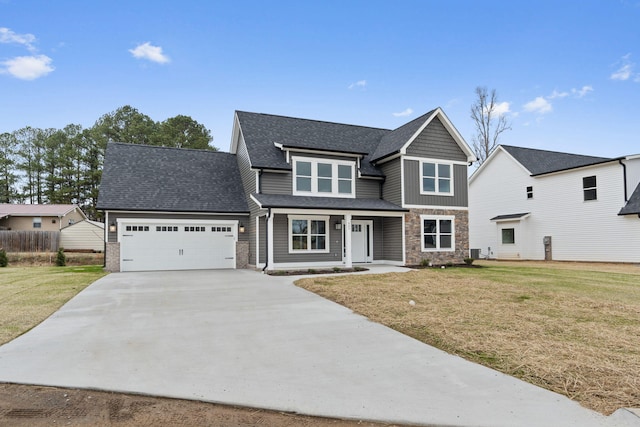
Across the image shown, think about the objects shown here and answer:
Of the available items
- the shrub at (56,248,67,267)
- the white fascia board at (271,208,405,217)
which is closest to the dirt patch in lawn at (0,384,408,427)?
the white fascia board at (271,208,405,217)

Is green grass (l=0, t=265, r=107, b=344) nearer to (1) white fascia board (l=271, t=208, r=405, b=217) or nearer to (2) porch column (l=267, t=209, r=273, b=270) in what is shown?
(2) porch column (l=267, t=209, r=273, b=270)

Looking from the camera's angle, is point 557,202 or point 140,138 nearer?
point 557,202

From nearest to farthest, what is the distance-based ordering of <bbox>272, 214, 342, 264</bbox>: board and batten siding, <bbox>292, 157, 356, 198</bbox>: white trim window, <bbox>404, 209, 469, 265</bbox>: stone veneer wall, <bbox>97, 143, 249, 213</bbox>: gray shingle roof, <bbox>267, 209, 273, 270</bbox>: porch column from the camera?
1. <bbox>267, 209, 273, 270</bbox>: porch column
2. <bbox>97, 143, 249, 213</bbox>: gray shingle roof
3. <bbox>272, 214, 342, 264</bbox>: board and batten siding
4. <bbox>292, 157, 356, 198</bbox>: white trim window
5. <bbox>404, 209, 469, 265</bbox>: stone veneer wall

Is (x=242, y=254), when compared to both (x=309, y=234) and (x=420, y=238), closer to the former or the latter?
(x=309, y=234)

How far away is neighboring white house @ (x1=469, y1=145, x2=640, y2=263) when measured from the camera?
18875 mm

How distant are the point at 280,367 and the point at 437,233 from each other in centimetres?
1510

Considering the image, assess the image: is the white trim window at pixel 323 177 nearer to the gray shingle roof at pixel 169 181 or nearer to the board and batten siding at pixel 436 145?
the gray shingle roof at pixel 169 181

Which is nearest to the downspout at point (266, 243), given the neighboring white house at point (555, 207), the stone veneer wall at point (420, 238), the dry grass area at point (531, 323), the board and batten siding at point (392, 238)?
the dry grass area at point (531, 323)

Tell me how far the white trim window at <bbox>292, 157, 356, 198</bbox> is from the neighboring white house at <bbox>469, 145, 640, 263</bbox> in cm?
1276

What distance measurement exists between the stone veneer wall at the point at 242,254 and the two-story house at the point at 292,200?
47 mm

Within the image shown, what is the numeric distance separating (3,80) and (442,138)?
2366 cm

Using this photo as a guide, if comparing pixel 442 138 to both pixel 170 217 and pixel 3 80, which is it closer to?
pixel 170 217

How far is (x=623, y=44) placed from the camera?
1847 centimetres

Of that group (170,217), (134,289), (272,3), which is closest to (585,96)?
(272,3)
